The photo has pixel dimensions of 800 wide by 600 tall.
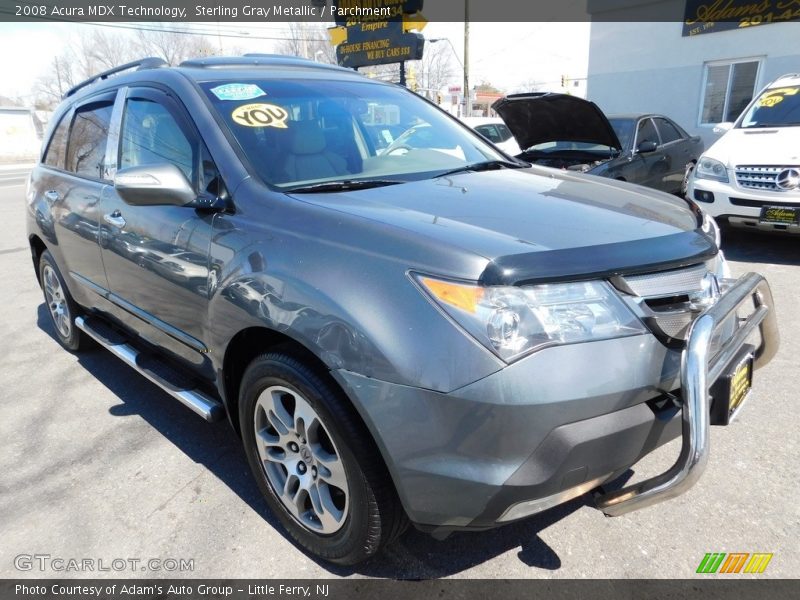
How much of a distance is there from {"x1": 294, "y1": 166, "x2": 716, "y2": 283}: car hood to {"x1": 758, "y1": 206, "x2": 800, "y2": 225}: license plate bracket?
12.7 ft

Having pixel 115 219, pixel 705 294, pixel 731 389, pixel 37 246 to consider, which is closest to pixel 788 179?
pixel 705 294

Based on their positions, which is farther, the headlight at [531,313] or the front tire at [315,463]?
the front tire at [315,463]

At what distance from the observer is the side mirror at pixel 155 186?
2.30 meters

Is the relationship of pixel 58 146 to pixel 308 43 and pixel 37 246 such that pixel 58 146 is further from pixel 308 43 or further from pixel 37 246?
pixel 308 43

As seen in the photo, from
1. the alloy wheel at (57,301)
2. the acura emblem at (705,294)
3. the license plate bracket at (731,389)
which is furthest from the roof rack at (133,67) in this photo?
the license plate bracket at (731,389)

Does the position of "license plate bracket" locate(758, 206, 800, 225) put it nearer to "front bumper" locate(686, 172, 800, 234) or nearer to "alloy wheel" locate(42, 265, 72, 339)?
"front bumper" locate(686, 172, 800, 234)

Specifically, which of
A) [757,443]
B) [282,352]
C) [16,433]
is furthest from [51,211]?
[757,443]

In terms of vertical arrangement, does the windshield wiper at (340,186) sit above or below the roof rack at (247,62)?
below

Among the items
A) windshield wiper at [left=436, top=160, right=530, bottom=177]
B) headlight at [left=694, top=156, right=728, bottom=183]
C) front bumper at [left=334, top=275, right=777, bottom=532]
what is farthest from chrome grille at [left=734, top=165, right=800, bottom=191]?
front bumper at [left=334, top=275, right=777, bottom=532]

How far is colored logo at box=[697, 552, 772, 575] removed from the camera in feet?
6.95

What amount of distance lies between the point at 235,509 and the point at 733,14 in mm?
15011

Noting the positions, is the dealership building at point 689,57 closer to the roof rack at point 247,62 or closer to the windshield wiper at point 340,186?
the roof rack at point 247,62

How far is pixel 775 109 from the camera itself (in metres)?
6.74

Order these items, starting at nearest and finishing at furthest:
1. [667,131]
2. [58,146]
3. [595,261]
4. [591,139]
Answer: [595,261], [58,146], [591,139], [667,131]
